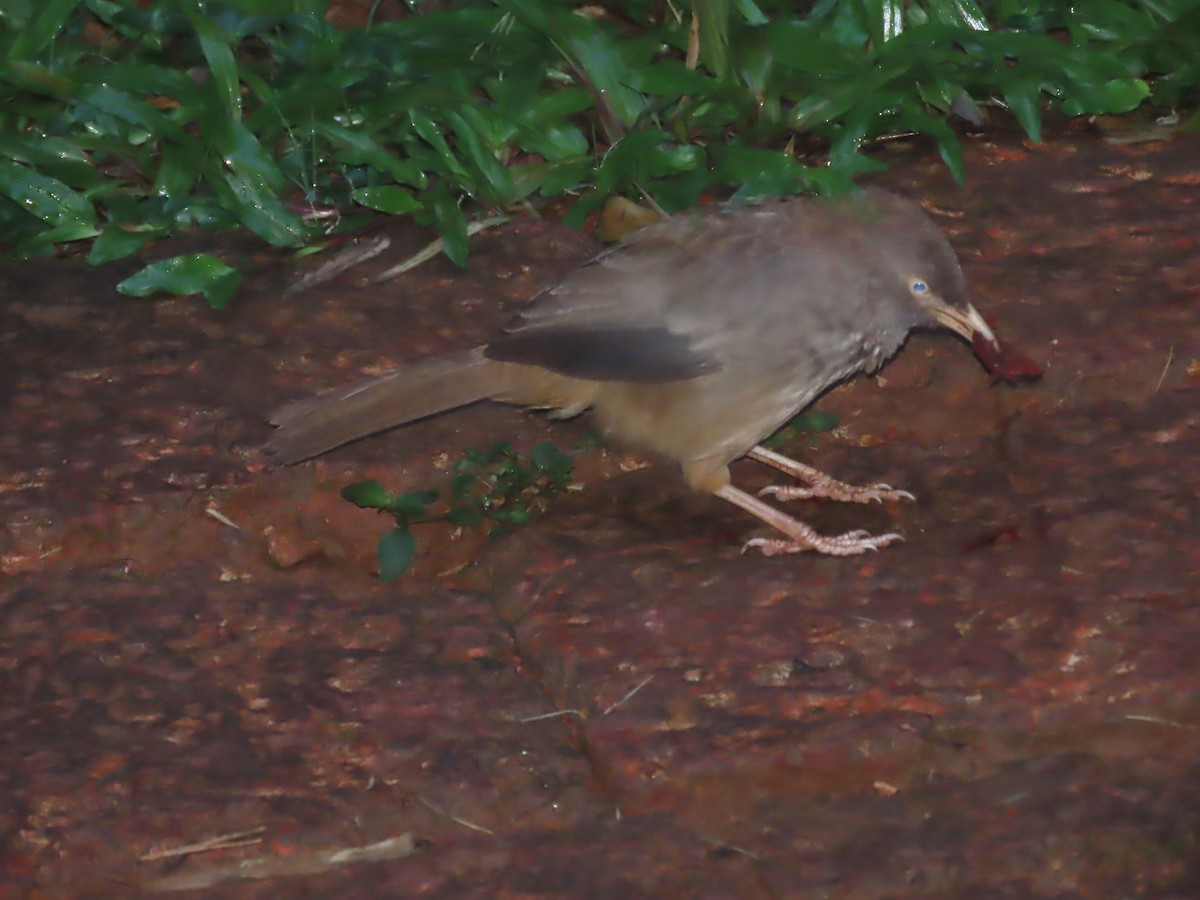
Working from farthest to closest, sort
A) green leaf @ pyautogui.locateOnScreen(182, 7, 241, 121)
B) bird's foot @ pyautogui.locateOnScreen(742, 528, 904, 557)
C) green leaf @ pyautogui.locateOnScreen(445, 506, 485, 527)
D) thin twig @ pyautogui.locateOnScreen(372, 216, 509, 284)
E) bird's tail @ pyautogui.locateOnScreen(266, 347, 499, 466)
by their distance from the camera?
green leaf @ pyautogui.locateOnScreen(182, 7, 241, 121)
thin twig @ pyautogui.locateOnScreen(372, 216, 509, 284)
bird's tail @ pyautogui.locateOnScreen(266, 347, 499, 466)
green leaf @ pyautogui.locateOnScreen(445, 506, 485, 527)
bird's foot @ pyautogui.locateOnScreen(742, 528, 904, 557)

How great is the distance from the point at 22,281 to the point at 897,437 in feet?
9.48

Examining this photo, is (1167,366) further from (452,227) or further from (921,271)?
(452,227)

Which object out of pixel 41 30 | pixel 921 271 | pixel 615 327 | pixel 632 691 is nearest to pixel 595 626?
pixel 632 691

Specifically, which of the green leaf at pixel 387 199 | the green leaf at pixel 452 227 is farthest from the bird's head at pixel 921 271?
the green leaf at pixel 387 199

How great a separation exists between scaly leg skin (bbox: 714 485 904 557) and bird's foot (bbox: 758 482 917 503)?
5.9 inches

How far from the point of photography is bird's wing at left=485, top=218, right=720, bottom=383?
440 centimetres

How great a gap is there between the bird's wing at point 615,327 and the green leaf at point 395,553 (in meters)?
0.58

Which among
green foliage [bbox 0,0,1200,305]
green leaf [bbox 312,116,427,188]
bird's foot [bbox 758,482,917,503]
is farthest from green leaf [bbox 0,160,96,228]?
bird's foot [bbox 758,482,917,503]

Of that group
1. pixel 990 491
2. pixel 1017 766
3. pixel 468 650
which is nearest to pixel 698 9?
pixel 990 491

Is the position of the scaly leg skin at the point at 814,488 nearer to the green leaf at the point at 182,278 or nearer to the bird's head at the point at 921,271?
the bird's head at the point at 921,271

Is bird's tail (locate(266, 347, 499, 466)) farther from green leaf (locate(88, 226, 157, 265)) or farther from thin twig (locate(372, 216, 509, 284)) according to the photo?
green leaf (locate(88, 226, 157, 265))

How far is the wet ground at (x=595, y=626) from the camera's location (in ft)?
10.4

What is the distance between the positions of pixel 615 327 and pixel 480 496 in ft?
1.96

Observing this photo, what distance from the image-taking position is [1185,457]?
4.21 m
